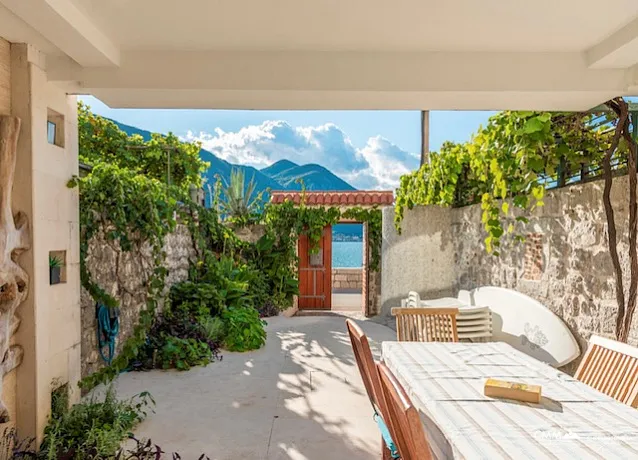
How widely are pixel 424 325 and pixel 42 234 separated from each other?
2.83m

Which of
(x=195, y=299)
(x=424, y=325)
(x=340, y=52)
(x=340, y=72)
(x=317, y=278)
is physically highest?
(x=340, y=52)

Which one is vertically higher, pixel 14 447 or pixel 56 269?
pixel 56 269

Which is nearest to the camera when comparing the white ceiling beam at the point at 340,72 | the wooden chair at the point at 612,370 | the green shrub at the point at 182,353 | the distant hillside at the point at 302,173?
the wooden chair at the point at 612,370

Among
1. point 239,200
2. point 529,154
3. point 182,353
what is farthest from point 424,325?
point 239,200

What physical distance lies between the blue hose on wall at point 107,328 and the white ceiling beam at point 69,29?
2311mm

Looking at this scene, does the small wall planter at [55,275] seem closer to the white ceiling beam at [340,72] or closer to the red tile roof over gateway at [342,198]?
the white ceiling beam at [340,72]

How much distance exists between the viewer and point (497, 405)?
5.93ft

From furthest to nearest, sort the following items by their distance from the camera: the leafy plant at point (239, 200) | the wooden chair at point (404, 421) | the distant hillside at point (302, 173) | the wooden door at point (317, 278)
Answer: the distant hillside at point (302, 173) < the wooden door at point (317, 278) < the leafy plant at point (239, 200) < the wooden chair at point (404, 421)

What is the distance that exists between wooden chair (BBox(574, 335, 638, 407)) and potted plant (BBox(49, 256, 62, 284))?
329 centimetres

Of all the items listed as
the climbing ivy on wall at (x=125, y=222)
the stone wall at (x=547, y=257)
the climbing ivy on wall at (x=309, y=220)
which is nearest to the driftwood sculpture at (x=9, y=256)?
the climbing ivy on wall at (x=125, y=222)

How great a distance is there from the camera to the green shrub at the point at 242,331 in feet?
17.0

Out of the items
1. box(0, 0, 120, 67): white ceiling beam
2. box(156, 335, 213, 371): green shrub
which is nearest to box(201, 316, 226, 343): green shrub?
box(156, 335, 213, 371): green shrub

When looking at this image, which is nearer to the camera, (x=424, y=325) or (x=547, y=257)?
(x=424, y=325)

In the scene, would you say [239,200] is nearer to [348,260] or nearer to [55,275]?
[55,275]
